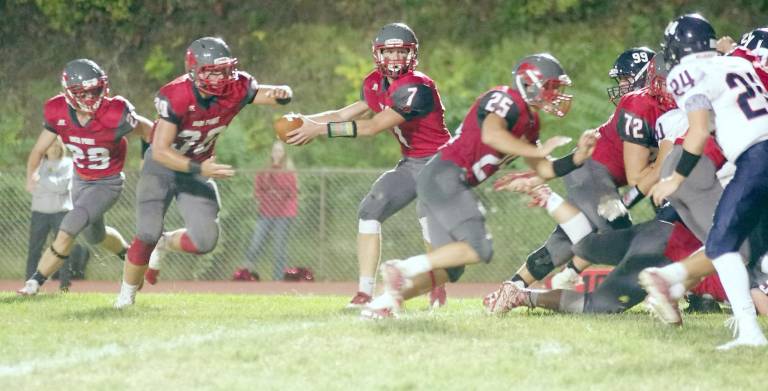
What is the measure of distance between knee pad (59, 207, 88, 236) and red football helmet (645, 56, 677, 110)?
13.5 ft

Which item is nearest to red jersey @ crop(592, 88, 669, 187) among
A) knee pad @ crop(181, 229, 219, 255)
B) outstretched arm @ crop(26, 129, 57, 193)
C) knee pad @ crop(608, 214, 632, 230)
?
knee pad @ crop(608, 214, 632, 230)

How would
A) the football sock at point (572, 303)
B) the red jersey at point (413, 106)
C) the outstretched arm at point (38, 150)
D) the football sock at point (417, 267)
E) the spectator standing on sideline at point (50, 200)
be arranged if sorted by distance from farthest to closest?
the spectator standing on sideline at point (50, 200)
the outstretched arm at point (38, 150)
the red jersey at point (413, 106)
the football sock at point (572, 303)
the football sock at point (417, 267)

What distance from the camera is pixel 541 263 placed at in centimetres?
866

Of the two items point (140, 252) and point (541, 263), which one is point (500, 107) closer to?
point (541, 263)

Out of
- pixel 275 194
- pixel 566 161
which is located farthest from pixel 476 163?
pixel 275 194

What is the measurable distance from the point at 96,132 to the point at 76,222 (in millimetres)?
655

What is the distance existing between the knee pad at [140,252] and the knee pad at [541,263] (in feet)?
8.09

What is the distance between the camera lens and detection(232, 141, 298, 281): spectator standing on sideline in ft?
46.1

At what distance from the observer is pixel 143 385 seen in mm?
5898

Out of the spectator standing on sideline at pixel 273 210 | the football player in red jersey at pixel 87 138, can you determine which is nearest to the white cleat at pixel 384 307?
the football player in red jersey at pixel 87 138

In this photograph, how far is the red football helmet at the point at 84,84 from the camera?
9.47 meters

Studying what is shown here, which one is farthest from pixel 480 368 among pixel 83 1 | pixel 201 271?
pixel 83 1

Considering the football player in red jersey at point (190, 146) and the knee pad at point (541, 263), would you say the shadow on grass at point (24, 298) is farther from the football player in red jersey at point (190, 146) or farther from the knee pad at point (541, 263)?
the knee pad at point (541, 263)

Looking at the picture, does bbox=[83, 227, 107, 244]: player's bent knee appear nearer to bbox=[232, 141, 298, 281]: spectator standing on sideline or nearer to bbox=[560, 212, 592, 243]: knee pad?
bbox=[232, 141, 298, 281]: spectator standing on sideline
